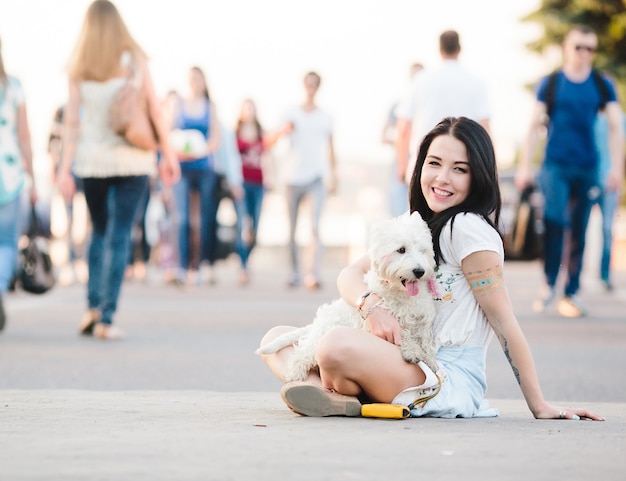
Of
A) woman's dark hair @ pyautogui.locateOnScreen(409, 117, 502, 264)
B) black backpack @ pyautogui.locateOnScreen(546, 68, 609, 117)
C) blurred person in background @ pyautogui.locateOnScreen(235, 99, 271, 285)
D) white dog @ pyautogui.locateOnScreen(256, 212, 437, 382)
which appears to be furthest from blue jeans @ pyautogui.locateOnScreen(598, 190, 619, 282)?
white dog @ pyautogui.locateOnScreen(256, 212, 437, 382)

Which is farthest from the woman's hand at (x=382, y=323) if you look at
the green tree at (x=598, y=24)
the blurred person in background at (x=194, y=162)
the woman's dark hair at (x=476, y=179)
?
the green tree at (x=598, y=24)

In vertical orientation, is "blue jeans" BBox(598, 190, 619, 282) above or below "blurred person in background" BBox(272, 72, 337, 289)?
below

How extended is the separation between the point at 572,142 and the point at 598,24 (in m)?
25.0

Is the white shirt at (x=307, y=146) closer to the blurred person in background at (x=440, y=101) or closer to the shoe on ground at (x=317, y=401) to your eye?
the blurred person in background at (x=440, y=101)

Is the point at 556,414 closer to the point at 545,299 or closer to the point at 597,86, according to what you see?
the point at 597,86

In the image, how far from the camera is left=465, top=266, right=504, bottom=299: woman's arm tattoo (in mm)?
5207

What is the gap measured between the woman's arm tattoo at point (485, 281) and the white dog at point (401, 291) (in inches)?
6.0

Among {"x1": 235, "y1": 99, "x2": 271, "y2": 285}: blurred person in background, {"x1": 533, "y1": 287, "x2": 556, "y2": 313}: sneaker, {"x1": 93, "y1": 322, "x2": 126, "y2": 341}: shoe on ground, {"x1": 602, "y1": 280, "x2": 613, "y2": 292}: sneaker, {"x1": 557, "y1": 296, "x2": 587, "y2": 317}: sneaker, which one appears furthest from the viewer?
{"x1": 235, "y1": 99, "x2": 271, "y2": 285}: blurred person in background

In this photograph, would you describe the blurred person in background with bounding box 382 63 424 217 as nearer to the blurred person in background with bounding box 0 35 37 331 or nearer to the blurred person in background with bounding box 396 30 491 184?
the blurred person in background with bounding box 396 30 491 184

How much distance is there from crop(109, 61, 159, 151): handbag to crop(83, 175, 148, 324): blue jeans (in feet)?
0.87

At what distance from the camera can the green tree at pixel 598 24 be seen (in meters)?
34.7

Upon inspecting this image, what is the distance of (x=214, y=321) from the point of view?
11.5 meters

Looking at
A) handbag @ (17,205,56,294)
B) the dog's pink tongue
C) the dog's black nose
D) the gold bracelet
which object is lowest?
handbag @ (17,205,56,294)

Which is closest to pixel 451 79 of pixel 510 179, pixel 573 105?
pixel 573 105
